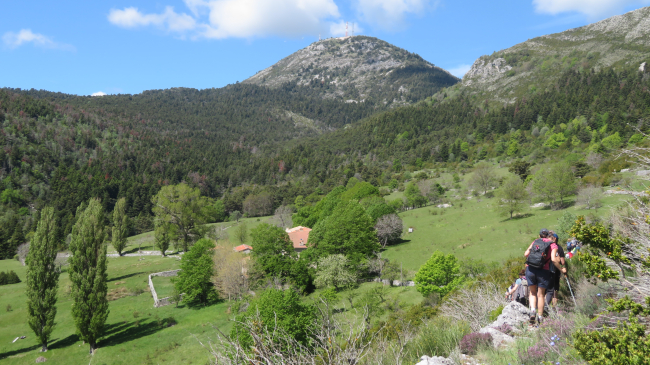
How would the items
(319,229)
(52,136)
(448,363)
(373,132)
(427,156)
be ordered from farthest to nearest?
1. (373,132)
2. (52,136)
3. (427,156)
4. (319,229)
5. (448,363)

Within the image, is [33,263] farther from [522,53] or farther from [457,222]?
[522,53]

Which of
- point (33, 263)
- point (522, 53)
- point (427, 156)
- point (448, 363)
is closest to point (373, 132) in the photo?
point (427, 156)

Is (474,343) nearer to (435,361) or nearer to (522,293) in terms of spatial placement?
(435,361)

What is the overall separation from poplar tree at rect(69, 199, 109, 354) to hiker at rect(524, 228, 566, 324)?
2575 centimetres

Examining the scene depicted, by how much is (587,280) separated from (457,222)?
3947cm

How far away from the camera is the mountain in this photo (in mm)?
115438

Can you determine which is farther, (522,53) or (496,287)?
(522,53)

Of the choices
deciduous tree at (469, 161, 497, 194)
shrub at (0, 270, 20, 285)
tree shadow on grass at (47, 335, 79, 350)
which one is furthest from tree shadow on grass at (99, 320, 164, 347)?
deciduous tree at (469, 161, 497, 194)

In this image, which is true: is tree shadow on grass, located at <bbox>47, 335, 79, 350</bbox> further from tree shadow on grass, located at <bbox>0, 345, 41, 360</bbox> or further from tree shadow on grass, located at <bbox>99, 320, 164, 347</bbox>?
tree shadow on grass, located at <bbox>99, 320, 164, 347</bbox>

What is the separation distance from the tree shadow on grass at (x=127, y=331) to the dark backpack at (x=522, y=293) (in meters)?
26.2

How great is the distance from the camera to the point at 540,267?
6.59 meters

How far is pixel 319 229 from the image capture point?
1537 inches

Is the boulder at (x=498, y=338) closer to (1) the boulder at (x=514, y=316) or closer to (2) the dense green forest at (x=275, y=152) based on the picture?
(1) the boulder at (x=514, y=316)

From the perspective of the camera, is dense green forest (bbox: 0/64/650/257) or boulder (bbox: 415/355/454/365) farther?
dense green forest (bbox: 0/64/650/257)
